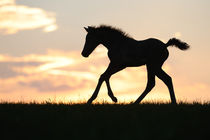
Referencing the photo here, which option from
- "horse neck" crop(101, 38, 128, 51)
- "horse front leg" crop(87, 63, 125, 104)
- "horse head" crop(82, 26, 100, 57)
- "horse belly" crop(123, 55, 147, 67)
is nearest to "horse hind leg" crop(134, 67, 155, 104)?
"horse belly" crop(123, 55, 147, 67)

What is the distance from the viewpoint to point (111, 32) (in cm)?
1283

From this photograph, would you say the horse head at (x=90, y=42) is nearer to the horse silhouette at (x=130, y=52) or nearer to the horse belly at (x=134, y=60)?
the horse silhouette at (x=130, y=52)

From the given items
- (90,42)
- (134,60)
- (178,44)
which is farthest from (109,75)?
(178,44)

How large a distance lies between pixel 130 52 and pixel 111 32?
1070mm

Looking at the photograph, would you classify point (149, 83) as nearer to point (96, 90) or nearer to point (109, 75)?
point (109, 75)
